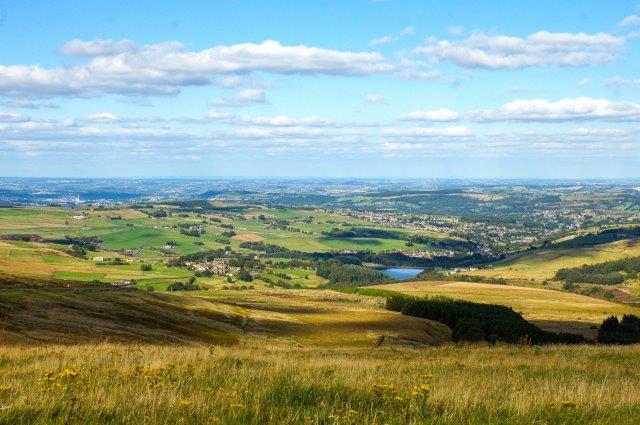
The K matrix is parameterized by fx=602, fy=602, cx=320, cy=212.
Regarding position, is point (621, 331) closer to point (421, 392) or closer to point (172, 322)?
point (172, 322)

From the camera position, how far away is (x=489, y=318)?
366ft

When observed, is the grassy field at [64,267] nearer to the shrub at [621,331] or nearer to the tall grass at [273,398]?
the shrub at [621,331]

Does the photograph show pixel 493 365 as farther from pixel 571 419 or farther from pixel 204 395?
pixel 204 395

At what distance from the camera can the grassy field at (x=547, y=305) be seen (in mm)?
131238

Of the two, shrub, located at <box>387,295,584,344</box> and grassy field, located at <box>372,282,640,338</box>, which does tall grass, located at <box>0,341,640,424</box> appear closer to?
shrub, located at <box>387,295,584,344</box>

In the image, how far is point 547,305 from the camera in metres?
169

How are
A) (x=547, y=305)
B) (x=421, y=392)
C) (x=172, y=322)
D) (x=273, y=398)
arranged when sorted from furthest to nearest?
(x=547, y=305)
(x=172, y=322)
(x=273, y=398)
(x=421, y=392)

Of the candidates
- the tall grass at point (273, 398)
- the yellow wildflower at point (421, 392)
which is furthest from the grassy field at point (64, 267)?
the yellow wildflower at point (421, 392)

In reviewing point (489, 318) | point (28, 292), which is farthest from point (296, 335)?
point (489, 318)

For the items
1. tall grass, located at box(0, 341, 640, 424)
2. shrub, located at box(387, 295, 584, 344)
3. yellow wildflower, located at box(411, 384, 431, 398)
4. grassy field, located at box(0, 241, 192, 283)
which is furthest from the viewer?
grassy field, located at box(0, 241, 192, 283)

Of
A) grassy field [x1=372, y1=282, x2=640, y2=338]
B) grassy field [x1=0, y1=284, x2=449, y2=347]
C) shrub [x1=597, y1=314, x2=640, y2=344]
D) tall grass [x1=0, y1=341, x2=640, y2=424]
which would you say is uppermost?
tall grass [x1=0, y1=341, x2=640, y2=424]

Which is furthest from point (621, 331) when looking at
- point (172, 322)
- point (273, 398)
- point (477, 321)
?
point (273, 398)

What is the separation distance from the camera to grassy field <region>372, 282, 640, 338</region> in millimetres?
131238


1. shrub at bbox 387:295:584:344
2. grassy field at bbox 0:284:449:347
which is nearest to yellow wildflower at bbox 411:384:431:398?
grassy field at bbox 0:284:449:347
